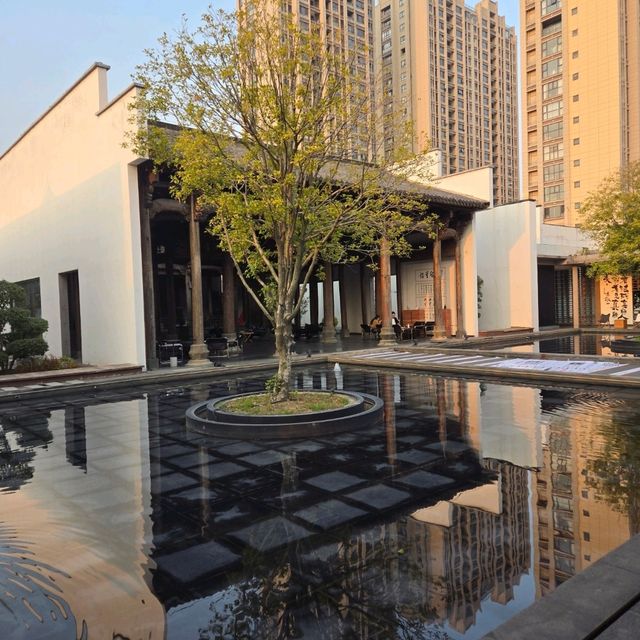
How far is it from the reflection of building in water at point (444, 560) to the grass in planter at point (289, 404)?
123 inches

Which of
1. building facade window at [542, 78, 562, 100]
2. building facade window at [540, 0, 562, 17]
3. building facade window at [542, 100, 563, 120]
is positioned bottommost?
building facade window at [542, 100, 563, 120]

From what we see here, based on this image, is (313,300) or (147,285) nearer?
(147,285)

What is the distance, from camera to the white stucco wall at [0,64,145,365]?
1359cm

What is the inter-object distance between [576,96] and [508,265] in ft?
103

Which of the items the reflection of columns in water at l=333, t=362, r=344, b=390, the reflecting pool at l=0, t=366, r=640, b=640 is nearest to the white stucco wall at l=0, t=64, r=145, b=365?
the reflection of columns in water at l=333, t=362, r=344, b=390

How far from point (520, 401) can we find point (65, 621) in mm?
7245

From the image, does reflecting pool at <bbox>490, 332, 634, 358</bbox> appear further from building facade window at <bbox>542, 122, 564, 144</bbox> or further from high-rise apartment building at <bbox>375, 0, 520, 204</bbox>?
high-rise apartment building at <bbox>375, 0, 520, 204</bbox>

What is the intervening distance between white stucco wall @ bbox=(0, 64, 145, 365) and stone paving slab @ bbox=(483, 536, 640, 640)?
12179mm

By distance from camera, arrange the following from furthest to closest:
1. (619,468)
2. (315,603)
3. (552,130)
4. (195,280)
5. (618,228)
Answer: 1. (552,130)
2. (618,228)
3. (195,280)
4. (619,468)
5. (315,603)

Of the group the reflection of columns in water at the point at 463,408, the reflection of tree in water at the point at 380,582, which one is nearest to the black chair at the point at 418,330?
the reflection of columns in water at the point at 463,408

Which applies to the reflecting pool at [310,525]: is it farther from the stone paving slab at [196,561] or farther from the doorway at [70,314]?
the doorway at [70,314]

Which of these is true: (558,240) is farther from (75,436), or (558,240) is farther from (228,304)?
(75,436)

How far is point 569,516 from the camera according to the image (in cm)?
393

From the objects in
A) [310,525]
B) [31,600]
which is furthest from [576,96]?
[31,600]
